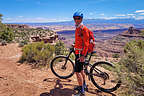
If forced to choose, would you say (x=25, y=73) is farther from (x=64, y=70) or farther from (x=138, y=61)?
(x=138, y=61)

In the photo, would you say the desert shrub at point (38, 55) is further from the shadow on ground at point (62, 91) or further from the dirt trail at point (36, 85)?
the shadow on ground at point (62, 91)

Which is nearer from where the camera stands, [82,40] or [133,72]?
[133,72]

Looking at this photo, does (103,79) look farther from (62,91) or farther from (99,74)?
(62,91)

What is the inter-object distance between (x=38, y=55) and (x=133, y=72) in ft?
13.7

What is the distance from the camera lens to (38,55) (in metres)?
5.82

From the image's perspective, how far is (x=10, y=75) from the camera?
4.56 metres

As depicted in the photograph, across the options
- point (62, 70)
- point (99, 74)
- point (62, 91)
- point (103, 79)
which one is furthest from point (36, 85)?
point (103, 79)

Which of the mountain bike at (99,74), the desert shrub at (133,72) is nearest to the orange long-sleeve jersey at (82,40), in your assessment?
the mountain bike at (99,74)

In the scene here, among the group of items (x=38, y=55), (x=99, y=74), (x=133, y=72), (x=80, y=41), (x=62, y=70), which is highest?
(x=80, y=41)

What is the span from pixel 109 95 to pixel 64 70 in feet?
6.24

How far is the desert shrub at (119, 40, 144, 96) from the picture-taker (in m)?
2.64

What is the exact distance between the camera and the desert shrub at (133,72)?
264 cm

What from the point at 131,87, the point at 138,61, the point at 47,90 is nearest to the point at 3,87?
the point at 47,90

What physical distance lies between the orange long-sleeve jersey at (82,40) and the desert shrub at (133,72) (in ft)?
3.37
